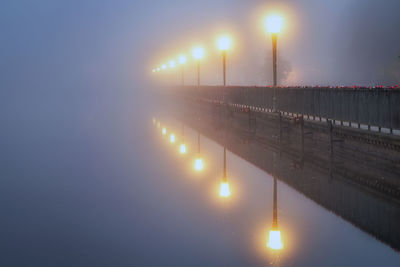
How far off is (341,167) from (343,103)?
391 cm

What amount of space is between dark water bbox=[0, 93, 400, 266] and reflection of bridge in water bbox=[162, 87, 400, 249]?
22.1 inches

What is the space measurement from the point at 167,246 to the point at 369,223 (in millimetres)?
5025

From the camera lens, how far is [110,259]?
1209 cm

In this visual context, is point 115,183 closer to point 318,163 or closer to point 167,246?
point 318,163

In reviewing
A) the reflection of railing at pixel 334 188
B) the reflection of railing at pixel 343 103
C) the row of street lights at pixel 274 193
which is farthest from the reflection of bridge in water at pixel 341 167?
the row of street lights at pixel 274 193

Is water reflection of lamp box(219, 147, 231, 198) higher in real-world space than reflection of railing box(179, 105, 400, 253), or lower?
lower

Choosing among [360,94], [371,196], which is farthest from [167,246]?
[360,94]

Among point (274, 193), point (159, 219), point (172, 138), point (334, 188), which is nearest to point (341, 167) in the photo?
point (334, 188)

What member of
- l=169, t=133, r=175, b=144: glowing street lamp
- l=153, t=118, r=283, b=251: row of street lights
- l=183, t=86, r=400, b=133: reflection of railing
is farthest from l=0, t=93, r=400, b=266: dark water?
l=169, t=133, r=175, b=144: glowing street lamp

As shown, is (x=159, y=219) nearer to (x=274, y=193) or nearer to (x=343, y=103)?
(x=274, y=193)

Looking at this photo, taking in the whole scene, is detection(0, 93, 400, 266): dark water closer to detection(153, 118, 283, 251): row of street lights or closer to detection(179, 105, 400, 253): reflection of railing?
detection(153, 118, 283, 251): row of street lights

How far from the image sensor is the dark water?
11977mm

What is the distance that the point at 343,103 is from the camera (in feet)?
78.4

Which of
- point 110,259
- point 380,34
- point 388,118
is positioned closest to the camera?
point 110,259
